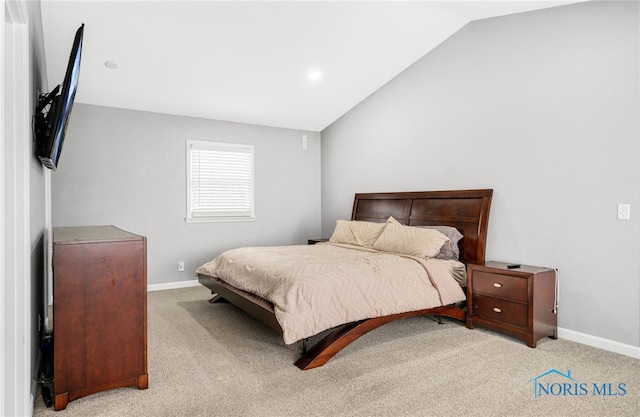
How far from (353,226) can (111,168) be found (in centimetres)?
308

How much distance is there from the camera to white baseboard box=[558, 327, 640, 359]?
295 cm

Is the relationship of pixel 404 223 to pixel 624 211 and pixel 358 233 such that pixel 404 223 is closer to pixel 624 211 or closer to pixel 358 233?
pixel 358 233

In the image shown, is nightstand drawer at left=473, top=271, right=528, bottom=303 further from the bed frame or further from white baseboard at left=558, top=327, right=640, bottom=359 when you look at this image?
white baseboard at left=558, top=327, right=640, bottom=359

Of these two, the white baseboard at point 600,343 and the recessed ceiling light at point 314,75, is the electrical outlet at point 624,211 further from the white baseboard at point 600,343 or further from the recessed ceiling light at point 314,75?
the recessed ceiling light at point 314,75

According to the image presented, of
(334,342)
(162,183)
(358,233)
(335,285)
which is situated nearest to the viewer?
(334,342)

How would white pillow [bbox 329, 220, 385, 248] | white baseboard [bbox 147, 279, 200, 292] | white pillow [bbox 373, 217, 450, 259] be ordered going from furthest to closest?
white baseboard [bbox 147, 279, 200, 292], white pillow [bbox 329, 220, 385, 248], white pillow [bbox 373, 217, 450, 259]

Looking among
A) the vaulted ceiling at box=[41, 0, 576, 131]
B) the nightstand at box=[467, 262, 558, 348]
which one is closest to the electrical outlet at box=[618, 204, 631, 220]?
the nightstand at box=[467, 262, 558, 348]

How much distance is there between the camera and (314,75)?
4.69 meters

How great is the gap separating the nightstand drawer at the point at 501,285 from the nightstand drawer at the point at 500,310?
0.05 meters

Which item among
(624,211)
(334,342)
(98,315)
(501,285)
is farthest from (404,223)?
(98,315)

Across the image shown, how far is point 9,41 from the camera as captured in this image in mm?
1752

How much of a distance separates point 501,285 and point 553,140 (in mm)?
1360

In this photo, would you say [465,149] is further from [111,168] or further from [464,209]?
[111,168]

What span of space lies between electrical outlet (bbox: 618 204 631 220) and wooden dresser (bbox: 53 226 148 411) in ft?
11.4
